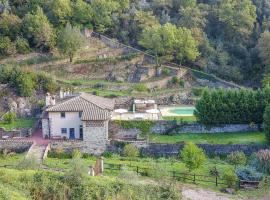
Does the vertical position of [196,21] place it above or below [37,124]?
above

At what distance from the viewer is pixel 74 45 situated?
201 ft

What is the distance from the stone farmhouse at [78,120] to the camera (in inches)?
1794

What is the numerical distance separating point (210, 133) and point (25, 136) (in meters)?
15.4

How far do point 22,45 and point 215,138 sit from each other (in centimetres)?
2549

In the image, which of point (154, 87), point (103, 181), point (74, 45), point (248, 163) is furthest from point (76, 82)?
point (103, 181)

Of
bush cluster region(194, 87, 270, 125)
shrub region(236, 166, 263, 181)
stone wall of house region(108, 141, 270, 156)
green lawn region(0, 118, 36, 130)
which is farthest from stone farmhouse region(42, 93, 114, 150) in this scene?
shrub region(236, 166, 263, 181)

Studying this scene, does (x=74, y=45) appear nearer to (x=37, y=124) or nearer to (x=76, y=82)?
→ (x=76, y=82)

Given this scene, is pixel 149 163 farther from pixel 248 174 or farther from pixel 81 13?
pixel 81 13

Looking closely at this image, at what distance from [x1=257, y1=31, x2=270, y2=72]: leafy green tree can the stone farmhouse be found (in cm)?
2437

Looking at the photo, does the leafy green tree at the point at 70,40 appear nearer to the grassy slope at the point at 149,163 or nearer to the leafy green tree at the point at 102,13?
the leafy green tree at the point at 102,13

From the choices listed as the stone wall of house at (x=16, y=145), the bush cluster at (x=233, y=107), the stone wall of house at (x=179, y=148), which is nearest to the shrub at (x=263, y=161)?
the stone wall of house at (x=179, y=148)

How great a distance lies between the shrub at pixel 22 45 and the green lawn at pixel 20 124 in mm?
12184

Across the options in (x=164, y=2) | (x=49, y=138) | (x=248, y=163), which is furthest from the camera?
(x=164, y=2)

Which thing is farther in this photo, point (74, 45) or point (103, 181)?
point (74, 45)
